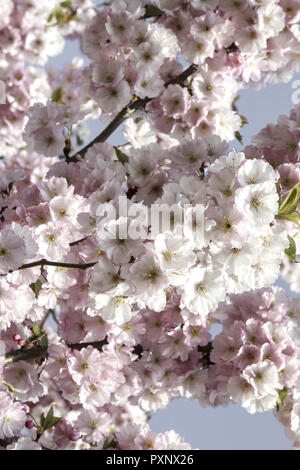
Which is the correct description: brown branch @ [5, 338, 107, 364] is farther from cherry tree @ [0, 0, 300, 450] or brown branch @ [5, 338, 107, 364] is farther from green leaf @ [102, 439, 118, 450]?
green leaf @ [102, 439, 118, 450]

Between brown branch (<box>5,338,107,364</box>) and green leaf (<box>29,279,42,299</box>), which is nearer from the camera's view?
green leaf (<box>29,279,42,299</box>)

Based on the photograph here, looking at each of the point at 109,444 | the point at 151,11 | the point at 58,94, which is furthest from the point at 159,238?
the point at 58,94

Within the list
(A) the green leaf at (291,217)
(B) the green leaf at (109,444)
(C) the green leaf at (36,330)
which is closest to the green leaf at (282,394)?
(A) the green leaf at (291,217)

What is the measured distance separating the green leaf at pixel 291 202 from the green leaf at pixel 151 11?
1.71 m

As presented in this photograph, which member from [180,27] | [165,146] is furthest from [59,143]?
[165,146]

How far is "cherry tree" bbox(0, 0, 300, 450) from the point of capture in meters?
2.02

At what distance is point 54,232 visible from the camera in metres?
2.41

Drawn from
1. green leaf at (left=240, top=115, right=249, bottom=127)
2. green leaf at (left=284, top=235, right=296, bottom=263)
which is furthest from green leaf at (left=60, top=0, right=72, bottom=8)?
green leaf at (left=284, top=235, right=296, bottom=263)

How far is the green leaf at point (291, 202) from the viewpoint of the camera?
2158mm

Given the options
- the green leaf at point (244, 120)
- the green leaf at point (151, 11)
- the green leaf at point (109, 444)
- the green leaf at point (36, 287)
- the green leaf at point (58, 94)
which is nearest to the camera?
the green leaf at point (36, 287)

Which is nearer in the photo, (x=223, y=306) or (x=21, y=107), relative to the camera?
(x=223, y=306)

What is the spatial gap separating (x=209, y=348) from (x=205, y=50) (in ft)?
5.97

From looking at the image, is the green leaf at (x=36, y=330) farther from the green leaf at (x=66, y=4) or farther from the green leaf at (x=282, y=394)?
the green leaf at (x=66, y=4)
